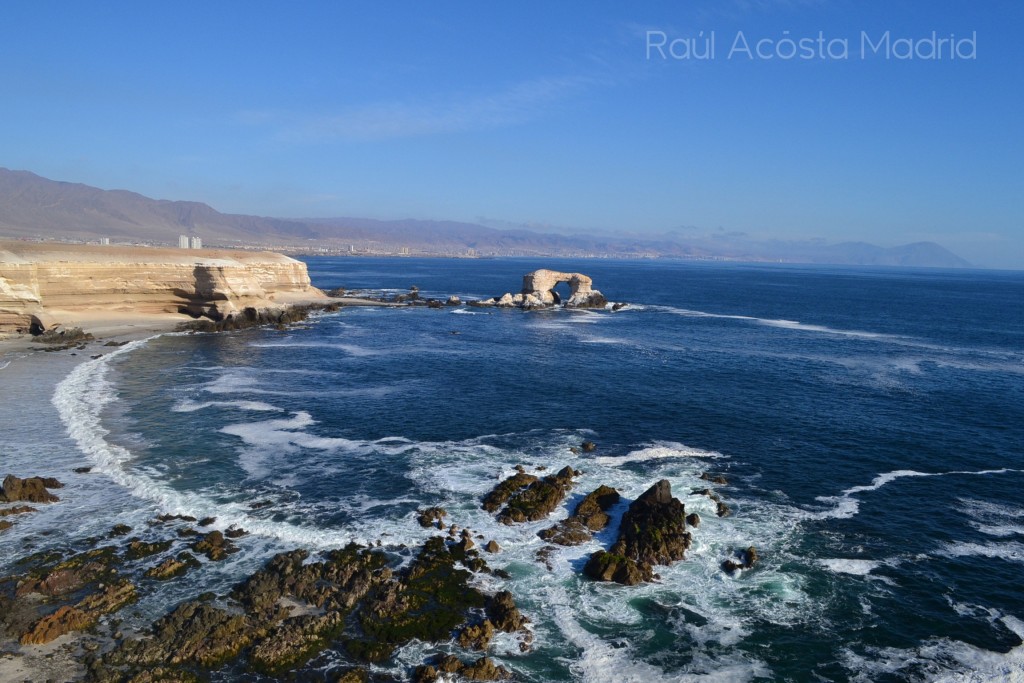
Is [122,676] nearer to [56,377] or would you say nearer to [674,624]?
[674,624]

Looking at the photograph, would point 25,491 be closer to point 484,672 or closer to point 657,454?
point 484,672

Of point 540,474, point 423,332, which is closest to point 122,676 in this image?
point 540,474

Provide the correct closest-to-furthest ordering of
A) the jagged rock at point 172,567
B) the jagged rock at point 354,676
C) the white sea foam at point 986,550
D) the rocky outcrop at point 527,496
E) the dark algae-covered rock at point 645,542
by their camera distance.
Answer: the jagged rock at point 354,676
the jagged rock at point 172,567
the dark algae-covered rock at point 645,542
the white sea foam at point 986,550
the rocky outcrop at point 527,496

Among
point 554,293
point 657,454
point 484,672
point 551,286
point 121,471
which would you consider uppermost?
point 551,286

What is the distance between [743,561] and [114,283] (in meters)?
77.5

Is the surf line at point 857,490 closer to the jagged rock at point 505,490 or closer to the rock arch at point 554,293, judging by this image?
the jagged rock at point 505,490

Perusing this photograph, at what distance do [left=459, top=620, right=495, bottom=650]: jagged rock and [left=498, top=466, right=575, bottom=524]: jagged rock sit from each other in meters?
7.18

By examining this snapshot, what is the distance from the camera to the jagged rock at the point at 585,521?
24.7 m

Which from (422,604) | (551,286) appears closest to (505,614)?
(422,604)

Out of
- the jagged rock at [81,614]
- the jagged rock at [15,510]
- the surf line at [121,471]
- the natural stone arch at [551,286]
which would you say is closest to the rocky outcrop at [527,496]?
the surf line at [121,471]

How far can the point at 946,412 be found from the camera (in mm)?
42562

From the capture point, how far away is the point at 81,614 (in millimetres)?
18891

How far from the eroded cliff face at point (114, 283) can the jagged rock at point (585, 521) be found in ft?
208

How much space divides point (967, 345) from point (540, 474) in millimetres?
69048
